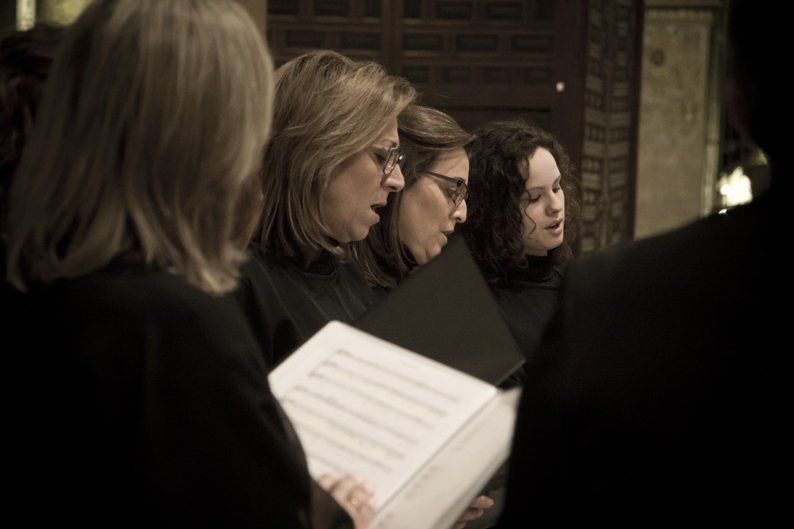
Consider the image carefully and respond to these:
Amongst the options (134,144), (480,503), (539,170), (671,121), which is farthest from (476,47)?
(671,121)

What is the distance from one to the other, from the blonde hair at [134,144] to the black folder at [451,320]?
2.38 ft

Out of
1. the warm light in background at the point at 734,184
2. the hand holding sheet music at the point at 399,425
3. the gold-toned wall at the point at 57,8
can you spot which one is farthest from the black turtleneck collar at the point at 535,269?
the warm light in background at the point at 734,184

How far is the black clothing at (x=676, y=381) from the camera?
117 cm

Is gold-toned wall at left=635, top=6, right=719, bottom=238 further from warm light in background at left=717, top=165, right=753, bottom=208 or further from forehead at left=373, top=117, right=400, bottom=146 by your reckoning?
forehead at left=373, top=117, right=400, bottom=146

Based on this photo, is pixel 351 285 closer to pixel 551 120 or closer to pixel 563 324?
pixel 563 324

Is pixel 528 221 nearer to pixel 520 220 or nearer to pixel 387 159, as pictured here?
pixel 520 220

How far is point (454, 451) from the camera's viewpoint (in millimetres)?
1766

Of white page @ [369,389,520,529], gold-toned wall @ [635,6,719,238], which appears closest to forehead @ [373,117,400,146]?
white page @ [369,389,520,529]

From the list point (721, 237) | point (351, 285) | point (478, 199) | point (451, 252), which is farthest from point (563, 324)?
point (478, 199)

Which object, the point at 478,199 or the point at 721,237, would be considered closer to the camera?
the point at 721,237

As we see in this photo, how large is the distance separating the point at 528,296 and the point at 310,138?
3.89ft

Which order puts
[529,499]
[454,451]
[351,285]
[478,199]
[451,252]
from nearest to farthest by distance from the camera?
[529,499] → [454,451] → [451,252] → [351,285] → [478,199]

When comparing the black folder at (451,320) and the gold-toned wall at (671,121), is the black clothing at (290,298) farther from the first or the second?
the gold-toned wall at (671,121)

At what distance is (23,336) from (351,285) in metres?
1.63
